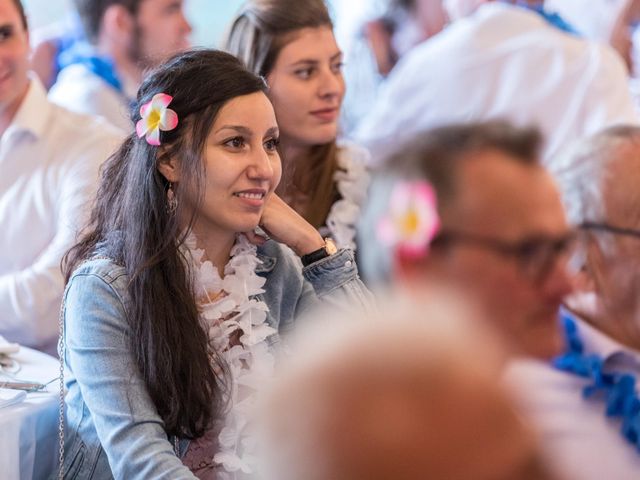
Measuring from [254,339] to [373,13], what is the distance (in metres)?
3.05

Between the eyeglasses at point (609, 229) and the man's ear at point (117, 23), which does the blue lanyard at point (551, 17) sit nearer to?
the man's ear at point (117, 23)

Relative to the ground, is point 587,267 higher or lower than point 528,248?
lower

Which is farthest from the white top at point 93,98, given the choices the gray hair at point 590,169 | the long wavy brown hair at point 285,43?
the gray hair at point 590,169

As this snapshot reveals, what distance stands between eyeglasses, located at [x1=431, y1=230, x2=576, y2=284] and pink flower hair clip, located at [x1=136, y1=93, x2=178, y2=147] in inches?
42.1

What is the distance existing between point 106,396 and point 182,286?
245mm

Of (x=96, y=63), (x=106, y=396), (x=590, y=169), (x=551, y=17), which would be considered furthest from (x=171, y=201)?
(x=551, y=17)

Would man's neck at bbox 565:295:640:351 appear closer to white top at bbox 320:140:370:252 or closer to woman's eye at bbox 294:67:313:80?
white top at bbox 320:140:370:252

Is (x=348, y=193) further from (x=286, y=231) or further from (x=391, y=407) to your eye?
(x=391, y=407)

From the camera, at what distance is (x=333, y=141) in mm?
2750

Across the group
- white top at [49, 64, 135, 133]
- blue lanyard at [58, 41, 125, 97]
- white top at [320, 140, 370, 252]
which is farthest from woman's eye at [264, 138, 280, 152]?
blue lanyard at [58, 41, 125, 97]

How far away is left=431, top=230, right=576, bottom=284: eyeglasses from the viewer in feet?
2.81

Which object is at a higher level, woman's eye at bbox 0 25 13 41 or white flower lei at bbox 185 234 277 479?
woman's eye at bbox 0 25 13 41

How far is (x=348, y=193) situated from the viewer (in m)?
2.66

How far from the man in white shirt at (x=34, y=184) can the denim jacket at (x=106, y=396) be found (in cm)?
68
